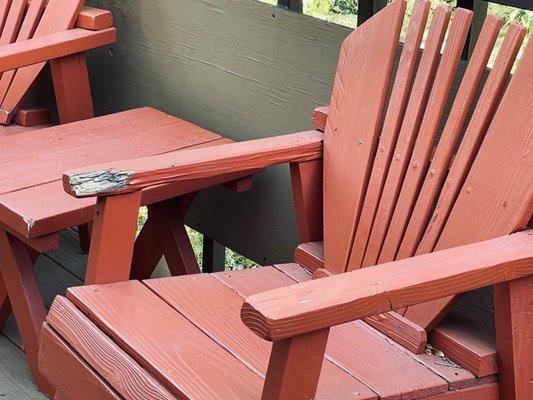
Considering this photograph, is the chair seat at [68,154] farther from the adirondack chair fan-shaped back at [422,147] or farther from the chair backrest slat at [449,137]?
the chair backrest slat at [449,137]

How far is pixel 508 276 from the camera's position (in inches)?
83.2

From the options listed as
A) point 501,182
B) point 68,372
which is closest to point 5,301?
point 68,372

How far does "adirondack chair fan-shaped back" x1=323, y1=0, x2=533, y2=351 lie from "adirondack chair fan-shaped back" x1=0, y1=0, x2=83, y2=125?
135 centimetres

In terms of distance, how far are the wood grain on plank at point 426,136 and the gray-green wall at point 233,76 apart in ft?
2.06

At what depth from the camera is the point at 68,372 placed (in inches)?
94.2

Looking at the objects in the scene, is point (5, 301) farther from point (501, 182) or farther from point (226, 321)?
point (501, 182)

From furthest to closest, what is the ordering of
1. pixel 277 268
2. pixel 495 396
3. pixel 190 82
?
pixel 190 82
pixel 277 268
pixel 495 396

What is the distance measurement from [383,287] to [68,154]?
1.53 m

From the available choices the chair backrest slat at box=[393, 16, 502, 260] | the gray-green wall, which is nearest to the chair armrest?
the gray-green wall

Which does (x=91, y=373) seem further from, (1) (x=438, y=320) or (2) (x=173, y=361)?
(1) (x=438, y=320)

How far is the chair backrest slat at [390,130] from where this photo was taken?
259 cm

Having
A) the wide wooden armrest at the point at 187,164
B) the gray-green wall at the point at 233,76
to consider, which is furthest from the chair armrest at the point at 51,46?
the wide wooden armrest at the point at 187,164

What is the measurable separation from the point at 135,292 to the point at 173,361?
0.32 meters

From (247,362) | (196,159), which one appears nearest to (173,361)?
(247,362)
